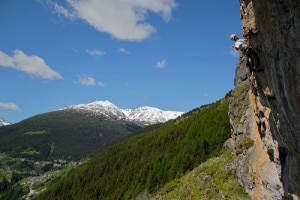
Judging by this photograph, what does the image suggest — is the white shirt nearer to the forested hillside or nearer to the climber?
the climber

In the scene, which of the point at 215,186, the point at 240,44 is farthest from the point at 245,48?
the point at 215,186

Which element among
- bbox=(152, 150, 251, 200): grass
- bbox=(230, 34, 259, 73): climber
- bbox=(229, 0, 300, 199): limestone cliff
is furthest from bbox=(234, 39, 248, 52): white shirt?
bbox=(152, 150, 251, 200): grass

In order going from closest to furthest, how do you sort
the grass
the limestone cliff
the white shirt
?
the limestone cliff → the white shirt → the grass

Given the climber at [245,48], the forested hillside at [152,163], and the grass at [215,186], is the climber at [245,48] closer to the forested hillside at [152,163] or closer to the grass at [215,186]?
the grass at [215,186]

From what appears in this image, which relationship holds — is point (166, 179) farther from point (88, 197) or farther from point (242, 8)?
point (242, 8)

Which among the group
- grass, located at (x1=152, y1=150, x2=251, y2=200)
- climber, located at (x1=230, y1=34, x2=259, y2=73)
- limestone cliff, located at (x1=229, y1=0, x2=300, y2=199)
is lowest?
grass, located at (x1=152, y1=150, x2=251, y2=200)

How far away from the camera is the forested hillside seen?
91.9m

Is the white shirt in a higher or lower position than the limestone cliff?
higher

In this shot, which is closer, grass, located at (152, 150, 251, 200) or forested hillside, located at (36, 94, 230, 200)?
grass, located at (152, 150, 251, 200)

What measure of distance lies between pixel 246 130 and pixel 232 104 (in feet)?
28.3

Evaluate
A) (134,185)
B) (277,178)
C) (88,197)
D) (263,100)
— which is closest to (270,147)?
(277,178)

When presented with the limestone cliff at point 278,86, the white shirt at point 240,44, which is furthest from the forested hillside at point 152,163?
the white shirt at point 240,44

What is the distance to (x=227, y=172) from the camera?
4944 cm

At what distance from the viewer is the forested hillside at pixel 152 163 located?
91.9 meters
